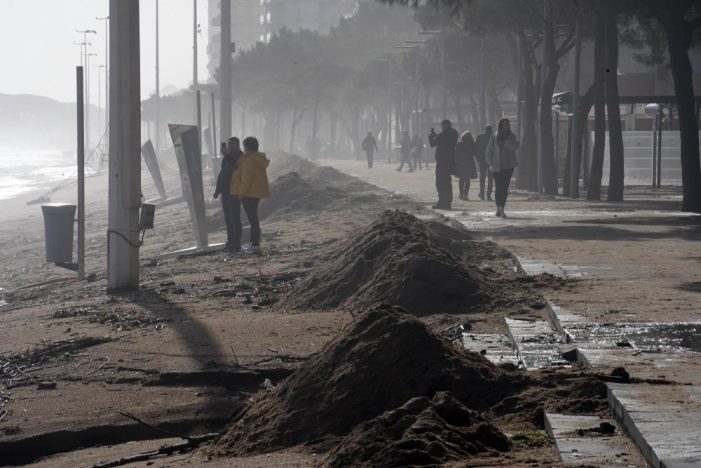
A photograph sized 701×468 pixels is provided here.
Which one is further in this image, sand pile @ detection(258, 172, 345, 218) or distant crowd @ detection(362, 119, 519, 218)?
sand pile @ detection(258, 172, 345, 218)

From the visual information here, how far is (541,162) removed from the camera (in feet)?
114

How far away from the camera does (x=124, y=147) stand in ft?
48.6

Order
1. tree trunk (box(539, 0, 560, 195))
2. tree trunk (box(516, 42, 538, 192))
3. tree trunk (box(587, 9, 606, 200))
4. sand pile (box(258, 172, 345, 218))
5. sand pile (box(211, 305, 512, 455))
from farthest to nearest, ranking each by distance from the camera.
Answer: tree trunk (box(516, 42, 538, 192)) < tree trunk (box(539, 0, 560, 195)) < sand pile (box(258, 172, 345, 218)) < tree trunk (box(587, 9, 606, 200)) < sand pile (box(211, 305, 512, 455))

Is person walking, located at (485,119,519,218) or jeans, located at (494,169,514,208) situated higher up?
person walking, located at (485,119,519,218)

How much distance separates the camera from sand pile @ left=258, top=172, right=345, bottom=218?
30266 mm

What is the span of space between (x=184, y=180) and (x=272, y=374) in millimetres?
11688

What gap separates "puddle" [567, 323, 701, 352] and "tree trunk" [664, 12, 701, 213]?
15706 mm

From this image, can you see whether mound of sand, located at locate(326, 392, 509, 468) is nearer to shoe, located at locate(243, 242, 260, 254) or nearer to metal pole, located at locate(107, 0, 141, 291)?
metal pole, located at locate(107, 0, 141, 291)

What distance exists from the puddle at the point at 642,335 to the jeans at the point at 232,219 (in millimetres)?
11077

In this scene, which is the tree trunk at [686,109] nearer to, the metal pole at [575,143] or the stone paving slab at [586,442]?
the metal pole at [575,143]

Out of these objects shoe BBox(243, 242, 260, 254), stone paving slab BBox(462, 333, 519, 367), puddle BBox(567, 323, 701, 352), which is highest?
puddle BBox(567, 323, 701, 352)

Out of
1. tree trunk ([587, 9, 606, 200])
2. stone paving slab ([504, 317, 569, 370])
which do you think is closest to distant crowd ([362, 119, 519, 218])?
tree trunk ([587, 9, 606, 200])

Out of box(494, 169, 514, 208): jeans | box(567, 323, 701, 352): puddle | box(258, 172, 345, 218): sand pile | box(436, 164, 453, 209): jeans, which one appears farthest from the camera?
box(258, 172, 345, 218): sand pile

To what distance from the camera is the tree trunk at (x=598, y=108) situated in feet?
96.0
